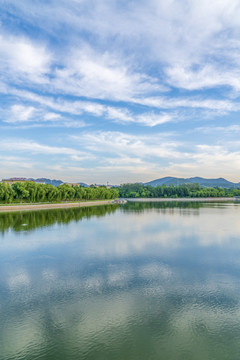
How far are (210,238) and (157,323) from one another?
13.5m

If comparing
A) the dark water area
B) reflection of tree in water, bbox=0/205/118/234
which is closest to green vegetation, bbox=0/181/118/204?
reflection of tree in water, bbox=0/205/118/234

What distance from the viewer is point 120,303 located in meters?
7.98

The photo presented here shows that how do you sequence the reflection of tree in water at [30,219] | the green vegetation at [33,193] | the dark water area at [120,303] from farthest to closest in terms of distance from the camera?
the green vegetation at [33,193] → the reflection of tree in water at [30,219] → the dark water area at [120,303]

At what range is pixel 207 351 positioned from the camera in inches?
227

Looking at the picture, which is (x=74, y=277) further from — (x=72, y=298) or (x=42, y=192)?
(x=42, y=192)

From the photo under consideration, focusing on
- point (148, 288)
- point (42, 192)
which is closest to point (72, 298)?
point (148, 288)

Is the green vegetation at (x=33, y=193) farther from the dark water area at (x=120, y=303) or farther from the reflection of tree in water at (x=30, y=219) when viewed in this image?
the dark water area at (x=120, y=303)

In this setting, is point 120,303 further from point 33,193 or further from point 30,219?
point 33,193

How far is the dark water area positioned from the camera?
233 inches

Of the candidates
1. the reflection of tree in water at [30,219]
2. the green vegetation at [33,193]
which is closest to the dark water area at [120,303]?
the reflection of tree in water at [30,219]

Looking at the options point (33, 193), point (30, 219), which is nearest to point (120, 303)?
point (30, 219)

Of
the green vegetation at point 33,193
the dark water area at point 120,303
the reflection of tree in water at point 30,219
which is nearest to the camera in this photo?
the dark water area at point 120,303

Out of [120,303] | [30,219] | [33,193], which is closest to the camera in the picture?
[120,303]

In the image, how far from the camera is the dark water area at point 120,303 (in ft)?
19.4
